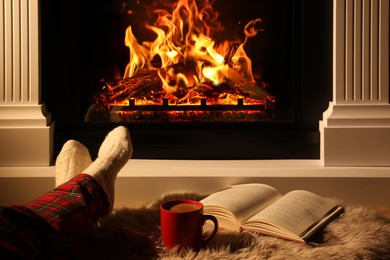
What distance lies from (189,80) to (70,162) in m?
0.56

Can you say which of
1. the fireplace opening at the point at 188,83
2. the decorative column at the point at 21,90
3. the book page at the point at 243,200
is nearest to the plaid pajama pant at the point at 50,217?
the book page at the point at 243,200

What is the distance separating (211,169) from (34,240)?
0.74m

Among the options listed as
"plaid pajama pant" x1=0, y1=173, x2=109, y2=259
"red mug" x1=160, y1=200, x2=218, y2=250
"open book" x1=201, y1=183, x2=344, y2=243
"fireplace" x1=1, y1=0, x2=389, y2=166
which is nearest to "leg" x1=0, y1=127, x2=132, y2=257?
"plaid pajama pant" x1=0, y1=173, x2=109, y2=259

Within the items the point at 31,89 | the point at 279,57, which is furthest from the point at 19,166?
the point at 279,57

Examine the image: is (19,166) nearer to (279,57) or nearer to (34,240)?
(34,240)

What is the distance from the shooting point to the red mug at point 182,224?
0.98 meters

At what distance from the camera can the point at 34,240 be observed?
33.9 inches

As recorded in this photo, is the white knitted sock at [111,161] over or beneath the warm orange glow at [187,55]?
beneath

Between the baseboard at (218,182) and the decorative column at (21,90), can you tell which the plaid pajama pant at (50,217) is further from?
the decorative column at (21,90)

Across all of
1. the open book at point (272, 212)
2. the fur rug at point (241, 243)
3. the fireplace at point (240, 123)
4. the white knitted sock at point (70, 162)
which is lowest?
the fur rug at point (241, 243)

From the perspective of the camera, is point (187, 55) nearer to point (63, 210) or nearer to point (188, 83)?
point (188, 83)

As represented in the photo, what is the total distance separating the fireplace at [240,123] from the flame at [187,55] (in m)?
0.10

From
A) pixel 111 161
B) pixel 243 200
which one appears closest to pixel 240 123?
pixel 243 200

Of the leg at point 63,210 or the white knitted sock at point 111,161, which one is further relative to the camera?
the white knitted sock at point 111,161
